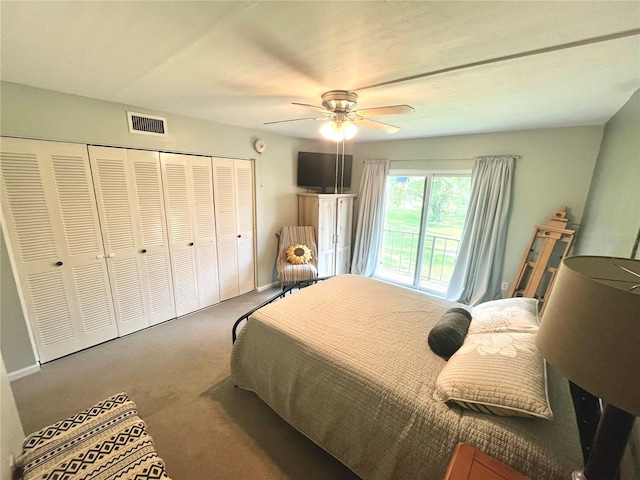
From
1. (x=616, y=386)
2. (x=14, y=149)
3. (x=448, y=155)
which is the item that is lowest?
(x=616, y=386)

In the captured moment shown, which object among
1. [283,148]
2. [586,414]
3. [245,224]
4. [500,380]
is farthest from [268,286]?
[586,414]

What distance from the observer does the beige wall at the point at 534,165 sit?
2762 millimetres

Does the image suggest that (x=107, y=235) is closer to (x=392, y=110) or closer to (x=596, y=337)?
(x=392, y=110)

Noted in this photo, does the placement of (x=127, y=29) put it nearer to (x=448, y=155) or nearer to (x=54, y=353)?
(x=54, y=353)

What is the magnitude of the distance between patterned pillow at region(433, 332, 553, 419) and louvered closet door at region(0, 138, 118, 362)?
312 cm

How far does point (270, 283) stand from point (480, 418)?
3505mm

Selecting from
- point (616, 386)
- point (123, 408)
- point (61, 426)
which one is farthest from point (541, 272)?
point (61, 426)

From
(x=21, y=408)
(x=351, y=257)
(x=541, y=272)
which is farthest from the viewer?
(x=351, y=257)

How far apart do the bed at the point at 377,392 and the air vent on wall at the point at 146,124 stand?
88.3 inches

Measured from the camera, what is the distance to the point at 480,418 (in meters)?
1.10

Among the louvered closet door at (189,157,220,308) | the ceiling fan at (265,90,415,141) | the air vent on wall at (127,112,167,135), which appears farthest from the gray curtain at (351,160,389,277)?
the air vent on wall at (127,112,167,135)

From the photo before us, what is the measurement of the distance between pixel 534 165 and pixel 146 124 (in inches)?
173

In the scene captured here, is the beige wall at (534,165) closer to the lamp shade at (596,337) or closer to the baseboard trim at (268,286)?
the lamp shade at (596,337)

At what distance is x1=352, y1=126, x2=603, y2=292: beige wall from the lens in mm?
2762
